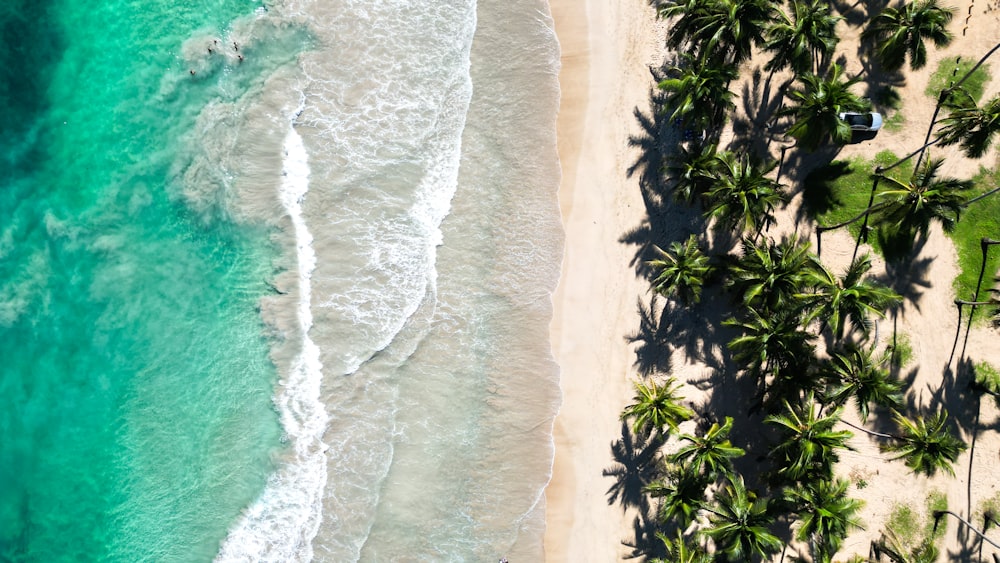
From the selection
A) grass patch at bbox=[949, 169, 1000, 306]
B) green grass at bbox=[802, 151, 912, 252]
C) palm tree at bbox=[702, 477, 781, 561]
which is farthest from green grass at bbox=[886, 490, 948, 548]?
green grass at bbox=[802, 151, 912, 252]

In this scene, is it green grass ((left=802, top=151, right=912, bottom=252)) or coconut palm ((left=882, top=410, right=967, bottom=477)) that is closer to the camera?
coconut palm ((left=882, top=410, right=967, bottom=477))

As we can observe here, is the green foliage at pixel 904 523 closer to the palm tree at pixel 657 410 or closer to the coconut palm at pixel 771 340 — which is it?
the coconut palm at pixel 771 340

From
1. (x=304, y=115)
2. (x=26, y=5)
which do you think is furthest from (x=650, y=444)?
(x=26, y=5)

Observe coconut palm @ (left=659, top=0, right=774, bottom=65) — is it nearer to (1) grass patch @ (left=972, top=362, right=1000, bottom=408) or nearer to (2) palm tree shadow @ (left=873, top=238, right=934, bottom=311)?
(2) palm tree shadow @ (left=873, top=238, right=934, bottom=311)

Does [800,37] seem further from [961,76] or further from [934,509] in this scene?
[934,509]

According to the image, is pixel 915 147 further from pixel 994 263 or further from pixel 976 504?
pixel 976 504

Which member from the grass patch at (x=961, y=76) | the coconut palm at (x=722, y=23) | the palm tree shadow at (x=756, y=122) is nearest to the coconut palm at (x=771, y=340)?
the palm tree shadow at (x=756, y=122)

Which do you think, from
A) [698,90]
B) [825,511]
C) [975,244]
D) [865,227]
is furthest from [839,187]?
[825,511]
